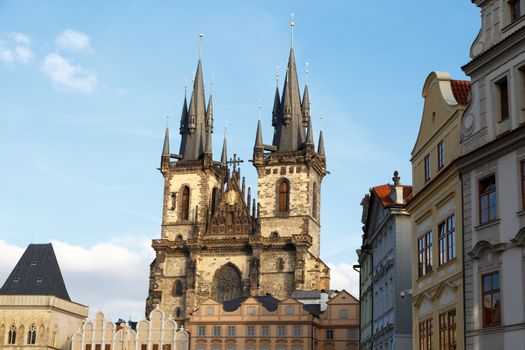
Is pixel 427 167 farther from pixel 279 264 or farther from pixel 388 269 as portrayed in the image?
pixel 279 264

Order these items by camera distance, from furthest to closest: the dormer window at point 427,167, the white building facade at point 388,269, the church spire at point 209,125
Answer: the church spire at point 209,125
the white building facade at point 388,269
the dormer window at point 427,167

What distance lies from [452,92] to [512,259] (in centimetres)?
816

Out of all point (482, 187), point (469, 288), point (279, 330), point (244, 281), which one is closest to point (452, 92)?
point (482, 187)

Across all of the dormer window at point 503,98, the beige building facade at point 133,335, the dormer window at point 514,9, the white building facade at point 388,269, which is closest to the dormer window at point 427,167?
the white building facade at point 388,269

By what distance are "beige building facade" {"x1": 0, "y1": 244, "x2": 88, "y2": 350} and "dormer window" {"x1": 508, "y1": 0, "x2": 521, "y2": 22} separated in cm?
6708

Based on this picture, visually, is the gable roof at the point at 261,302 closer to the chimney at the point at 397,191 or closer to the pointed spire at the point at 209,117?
the pointed spire at the point at 209,117

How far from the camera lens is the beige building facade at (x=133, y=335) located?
84.9 m

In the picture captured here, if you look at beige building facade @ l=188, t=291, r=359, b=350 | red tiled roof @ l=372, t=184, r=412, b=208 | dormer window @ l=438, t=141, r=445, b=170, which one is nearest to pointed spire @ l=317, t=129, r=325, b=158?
beige building facade @ l=188, t=291, r=359, b=350

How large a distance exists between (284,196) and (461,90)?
67.0 m

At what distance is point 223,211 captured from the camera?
98688 mm

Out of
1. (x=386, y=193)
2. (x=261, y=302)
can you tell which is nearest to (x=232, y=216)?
(x=261, y=302)

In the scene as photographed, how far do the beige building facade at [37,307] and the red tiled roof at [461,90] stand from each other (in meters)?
62.0

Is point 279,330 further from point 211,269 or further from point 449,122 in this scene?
point 449,122

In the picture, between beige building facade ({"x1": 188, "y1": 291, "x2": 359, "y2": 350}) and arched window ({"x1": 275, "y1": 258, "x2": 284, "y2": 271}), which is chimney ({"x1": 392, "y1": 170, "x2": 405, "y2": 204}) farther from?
arched window ({"x1": 275, "y1": 258, "x2": 284, "y2": 271})
